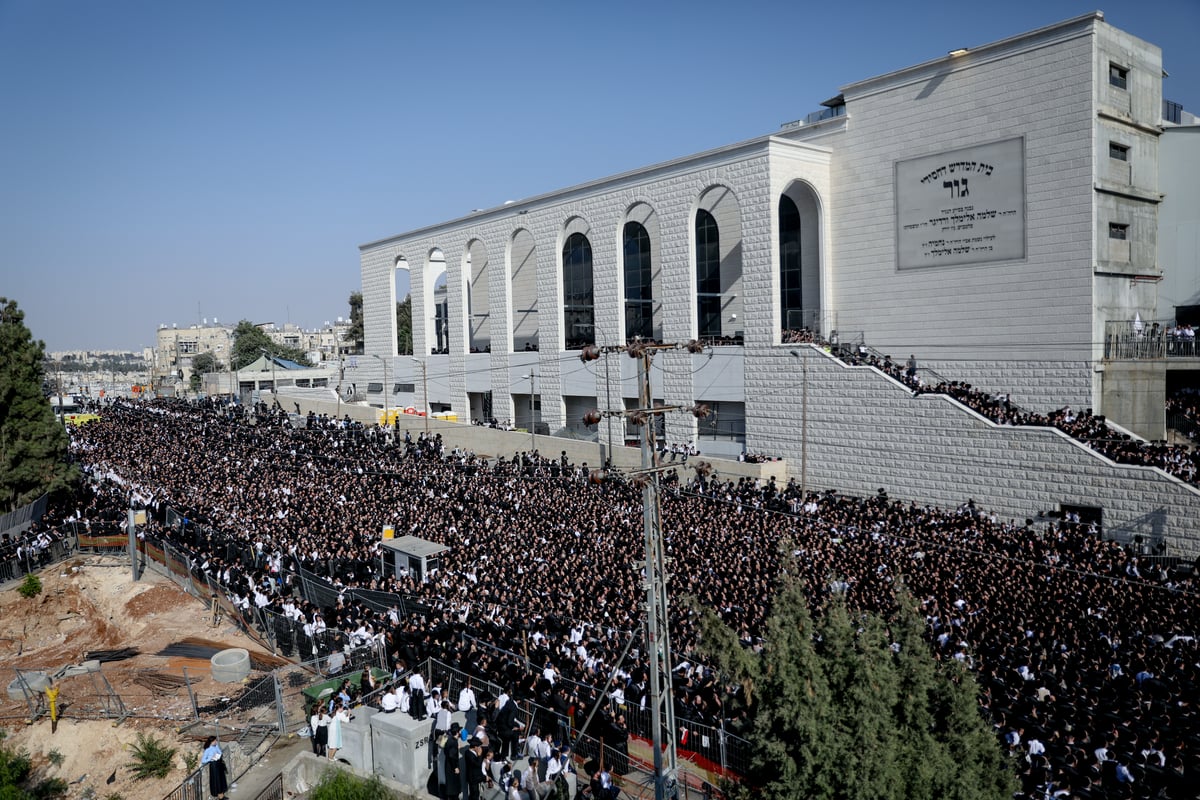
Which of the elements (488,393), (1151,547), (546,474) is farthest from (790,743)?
(488,393)

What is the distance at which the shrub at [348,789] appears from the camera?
11.4 meters

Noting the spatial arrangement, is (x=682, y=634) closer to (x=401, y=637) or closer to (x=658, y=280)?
(x=401, y=637)

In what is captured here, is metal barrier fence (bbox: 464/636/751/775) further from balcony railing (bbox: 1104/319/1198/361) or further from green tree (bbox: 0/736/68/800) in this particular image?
→ balcony railing (bbox: 1104/319/1198/361)

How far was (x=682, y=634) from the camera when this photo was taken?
1481 centimetres

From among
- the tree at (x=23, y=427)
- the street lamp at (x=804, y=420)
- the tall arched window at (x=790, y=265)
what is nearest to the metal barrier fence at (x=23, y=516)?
the tree at (x=23, y=427)

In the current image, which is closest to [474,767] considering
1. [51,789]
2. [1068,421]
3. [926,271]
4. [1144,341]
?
[51,789]

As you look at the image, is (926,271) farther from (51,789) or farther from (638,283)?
(51,789)

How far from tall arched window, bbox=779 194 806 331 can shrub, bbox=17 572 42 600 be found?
88.0ft

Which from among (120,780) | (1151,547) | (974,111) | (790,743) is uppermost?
(974,111)

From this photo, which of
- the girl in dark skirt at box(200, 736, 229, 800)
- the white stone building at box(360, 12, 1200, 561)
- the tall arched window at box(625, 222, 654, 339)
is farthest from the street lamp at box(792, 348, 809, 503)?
the girl in dark skirt at box(200, 736, 229, 800)

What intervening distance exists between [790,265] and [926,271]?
244 inches

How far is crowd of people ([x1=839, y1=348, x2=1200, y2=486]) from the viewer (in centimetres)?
2205

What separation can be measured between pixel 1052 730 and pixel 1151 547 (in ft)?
43.0

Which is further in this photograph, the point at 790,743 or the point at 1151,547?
the point at 1151,547
